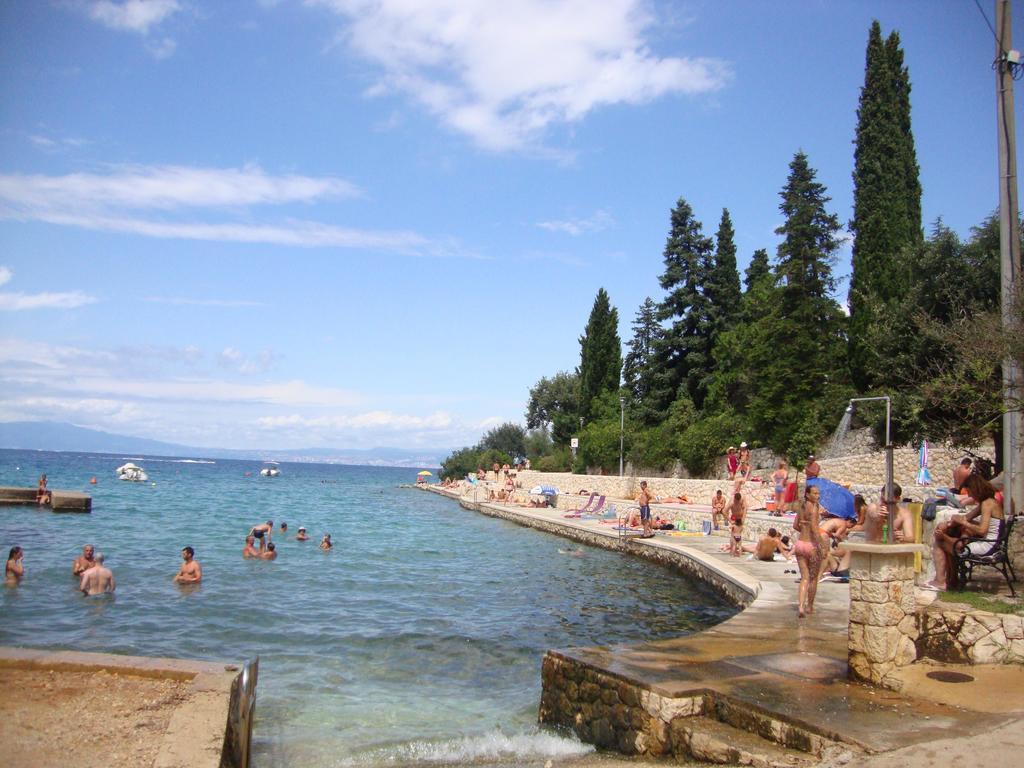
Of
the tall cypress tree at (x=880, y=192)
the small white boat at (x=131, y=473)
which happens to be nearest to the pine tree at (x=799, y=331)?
the tall cypress tree at (x=880, y=192)

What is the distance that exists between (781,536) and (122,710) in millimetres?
13595

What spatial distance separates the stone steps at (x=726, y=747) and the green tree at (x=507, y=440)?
63.8 m

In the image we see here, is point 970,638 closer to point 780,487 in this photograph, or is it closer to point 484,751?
point 484,751

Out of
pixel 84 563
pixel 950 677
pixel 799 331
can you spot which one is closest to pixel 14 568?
pixel 84 563

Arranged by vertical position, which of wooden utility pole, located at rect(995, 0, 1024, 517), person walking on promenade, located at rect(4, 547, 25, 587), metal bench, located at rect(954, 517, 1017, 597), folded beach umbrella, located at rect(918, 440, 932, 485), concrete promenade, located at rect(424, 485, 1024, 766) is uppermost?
wooden utility pole, located at rect(995, 0, 1024, 517)

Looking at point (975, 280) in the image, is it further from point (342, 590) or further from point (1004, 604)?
point (342, 590)

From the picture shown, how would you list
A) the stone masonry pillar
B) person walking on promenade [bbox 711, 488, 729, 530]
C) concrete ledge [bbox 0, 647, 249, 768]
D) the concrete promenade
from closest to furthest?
the concrete promenade → concrete ledge [bbox 0, 647, 249, 768] → the stone masonry pillar → person walking on promenade [bbox 711, 488, 729, 530]

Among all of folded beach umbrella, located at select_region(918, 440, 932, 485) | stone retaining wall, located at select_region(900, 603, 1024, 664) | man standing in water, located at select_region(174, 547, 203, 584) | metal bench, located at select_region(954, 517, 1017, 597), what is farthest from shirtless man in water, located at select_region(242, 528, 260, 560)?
stone retaining wall, located at select_region(900, 603, 1024, 664)

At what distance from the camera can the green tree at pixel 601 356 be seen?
47.4m

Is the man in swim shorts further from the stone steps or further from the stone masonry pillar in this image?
the stone steps

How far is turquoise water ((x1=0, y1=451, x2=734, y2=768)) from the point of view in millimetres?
7047

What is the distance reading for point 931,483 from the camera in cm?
1831

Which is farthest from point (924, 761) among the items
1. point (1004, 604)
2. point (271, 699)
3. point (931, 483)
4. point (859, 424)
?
point (859, 424)

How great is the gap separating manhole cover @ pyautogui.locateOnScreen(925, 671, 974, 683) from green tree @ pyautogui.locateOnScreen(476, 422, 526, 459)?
208ft
